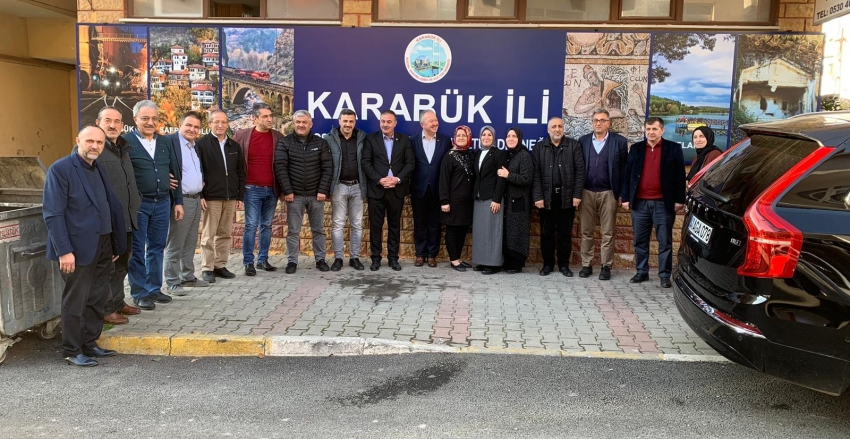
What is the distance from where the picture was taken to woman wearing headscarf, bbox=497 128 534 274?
7906 millimetres

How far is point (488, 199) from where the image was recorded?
26.5 ft

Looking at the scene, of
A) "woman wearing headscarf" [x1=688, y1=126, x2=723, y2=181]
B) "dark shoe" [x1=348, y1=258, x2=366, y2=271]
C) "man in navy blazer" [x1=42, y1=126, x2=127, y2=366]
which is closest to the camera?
"man in navy blazer" [x1=42, y1=126, x2=127, y2=366]

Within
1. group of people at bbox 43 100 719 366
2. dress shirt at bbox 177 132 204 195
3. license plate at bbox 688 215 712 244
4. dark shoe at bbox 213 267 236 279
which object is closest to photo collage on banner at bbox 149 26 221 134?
group of people at bbox 43 100 719 366

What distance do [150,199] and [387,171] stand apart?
8.97 ft

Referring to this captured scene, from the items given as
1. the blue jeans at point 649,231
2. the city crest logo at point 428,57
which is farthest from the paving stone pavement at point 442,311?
the city crest logo at point 428,57

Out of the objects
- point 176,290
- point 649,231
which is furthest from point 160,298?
point 649,231

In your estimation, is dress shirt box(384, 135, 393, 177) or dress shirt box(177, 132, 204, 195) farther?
dress shirt box(384, 135, 393, 177)

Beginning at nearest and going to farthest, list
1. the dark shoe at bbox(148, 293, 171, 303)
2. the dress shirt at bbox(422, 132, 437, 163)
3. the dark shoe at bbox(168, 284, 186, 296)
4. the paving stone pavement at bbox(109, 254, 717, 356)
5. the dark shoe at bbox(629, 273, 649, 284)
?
the paving stone pavement at bbox(109, 254, 717, 356) → the dark shoe at bbox(148, 293, 171, 303) → the dark shoe at bbox(168, 284, 186, 296) → the dark shoe at bbox(629, 273, 649, 284) → the dress shirt at bbox(422, 132, 437, 163)

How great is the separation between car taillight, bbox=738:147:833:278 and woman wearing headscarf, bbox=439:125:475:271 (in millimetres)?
4460

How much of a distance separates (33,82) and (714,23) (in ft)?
38.5

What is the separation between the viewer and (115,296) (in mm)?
5848

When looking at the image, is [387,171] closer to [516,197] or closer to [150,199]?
[516,197]

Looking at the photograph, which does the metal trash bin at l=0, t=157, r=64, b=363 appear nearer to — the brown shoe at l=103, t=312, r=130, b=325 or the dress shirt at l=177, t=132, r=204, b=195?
the brown shoe at l=103, t=312, r=130, b=325

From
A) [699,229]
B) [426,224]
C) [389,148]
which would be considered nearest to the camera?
[699,229]
